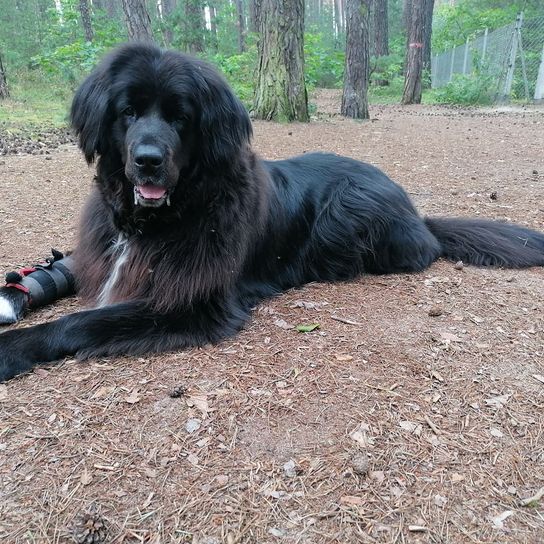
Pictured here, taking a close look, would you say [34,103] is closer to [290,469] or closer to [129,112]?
[129,112]

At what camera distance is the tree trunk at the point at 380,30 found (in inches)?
862

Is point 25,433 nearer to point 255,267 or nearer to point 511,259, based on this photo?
point 255,267

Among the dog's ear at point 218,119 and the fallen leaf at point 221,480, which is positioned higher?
the dog's ear at point 218,119

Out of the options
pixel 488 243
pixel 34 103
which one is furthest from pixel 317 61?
pixel 488 243

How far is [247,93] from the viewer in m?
11.7

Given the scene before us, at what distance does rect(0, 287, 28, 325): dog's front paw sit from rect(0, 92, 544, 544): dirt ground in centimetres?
7

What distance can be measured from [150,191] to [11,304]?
1.09m

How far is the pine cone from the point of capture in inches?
59.1

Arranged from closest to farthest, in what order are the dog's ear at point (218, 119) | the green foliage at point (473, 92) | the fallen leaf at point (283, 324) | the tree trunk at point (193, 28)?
the dog's ear at point (218, 119)
the fallen leaf at point (283, 324)
the green foliage at point (473, 92)
the tree trunk at point (193, 28)

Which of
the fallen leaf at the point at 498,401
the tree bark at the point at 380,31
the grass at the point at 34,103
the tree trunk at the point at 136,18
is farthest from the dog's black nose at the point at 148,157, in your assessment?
the tree bark at the point at 380,31

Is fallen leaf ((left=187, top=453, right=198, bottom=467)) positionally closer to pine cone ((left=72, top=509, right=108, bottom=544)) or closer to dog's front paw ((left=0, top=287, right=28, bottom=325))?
pine cone ((left=72, top=509, right=108, bottom=544))

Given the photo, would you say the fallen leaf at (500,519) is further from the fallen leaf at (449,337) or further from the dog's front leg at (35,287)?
the dog's front leg at (35,287)

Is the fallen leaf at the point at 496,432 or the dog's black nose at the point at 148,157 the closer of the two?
the fallen leaf at the point at 496,432

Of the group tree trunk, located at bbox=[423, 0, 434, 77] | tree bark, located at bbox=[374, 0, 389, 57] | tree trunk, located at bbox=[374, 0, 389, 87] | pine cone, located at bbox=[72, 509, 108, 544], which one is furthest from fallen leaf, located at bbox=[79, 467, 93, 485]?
tree bark, located at bbox=[374, 0, 389, 57]
